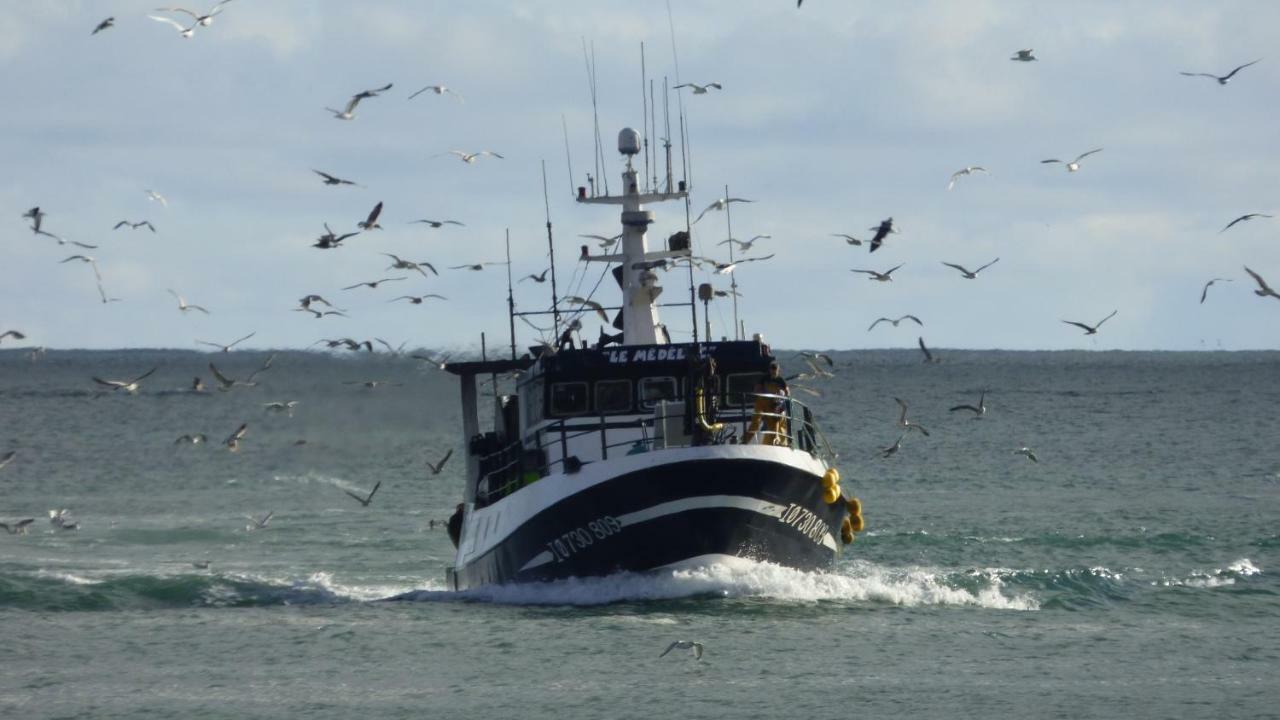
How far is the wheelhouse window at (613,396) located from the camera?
32406mm

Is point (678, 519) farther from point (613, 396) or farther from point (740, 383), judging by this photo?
point (740, 383)

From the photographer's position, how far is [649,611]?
1176 inches

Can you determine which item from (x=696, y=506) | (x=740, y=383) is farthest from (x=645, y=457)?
(x=740, y=383)

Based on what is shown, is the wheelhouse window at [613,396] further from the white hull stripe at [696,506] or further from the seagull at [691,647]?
the seagull at [691,647]

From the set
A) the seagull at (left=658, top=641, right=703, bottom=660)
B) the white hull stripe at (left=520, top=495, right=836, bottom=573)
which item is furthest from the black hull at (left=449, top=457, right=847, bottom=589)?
the seagull at (left=658, top=641, right=703, bottom=660)

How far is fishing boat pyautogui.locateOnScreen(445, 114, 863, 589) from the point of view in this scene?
30.2 m

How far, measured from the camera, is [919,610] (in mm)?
31594

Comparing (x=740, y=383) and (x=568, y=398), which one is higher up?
(x=740, y=383)

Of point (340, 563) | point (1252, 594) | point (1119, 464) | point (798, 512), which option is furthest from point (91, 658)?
point (1119, 464)

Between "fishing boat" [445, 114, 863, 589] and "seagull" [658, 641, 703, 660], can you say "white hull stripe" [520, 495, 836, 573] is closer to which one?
"fishing boat" [445, 114, 863, 589]

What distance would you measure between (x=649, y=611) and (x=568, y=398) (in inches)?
166

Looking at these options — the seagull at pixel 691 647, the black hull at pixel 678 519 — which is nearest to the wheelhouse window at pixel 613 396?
the black hull at pixel 678 519

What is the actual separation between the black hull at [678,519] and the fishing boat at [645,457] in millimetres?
21

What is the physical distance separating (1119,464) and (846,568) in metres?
33.9
